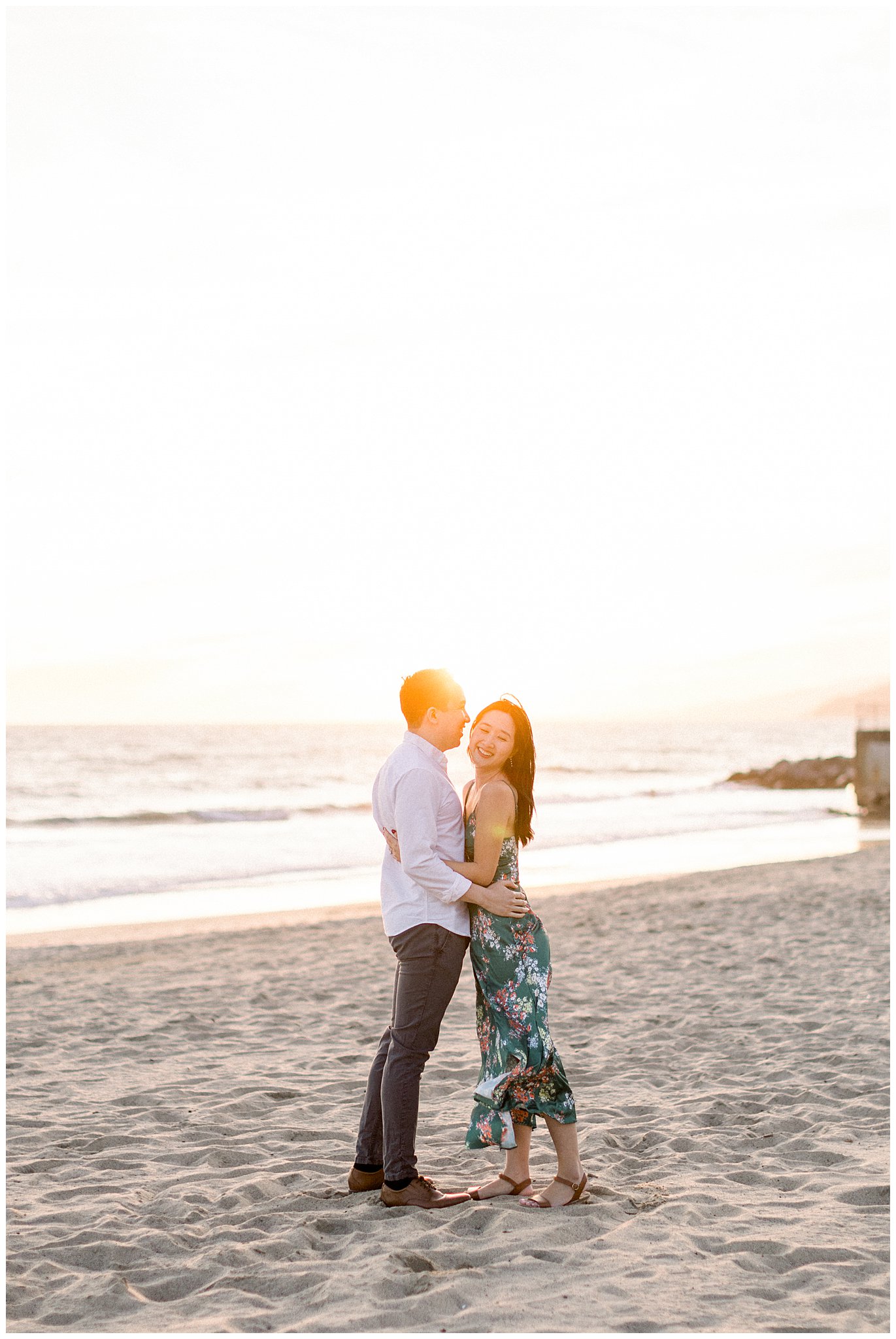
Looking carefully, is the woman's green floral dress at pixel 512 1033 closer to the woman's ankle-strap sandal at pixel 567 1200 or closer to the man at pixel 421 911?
the man at pixel 421 911

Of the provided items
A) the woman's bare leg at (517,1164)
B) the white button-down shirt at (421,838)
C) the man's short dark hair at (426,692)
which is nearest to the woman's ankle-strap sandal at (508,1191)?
the woman's bare leg at (517,1164)

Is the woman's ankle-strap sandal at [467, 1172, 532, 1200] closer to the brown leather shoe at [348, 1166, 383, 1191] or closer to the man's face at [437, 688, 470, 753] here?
the brown leather shoe at [348, 1166, 383, 1191]

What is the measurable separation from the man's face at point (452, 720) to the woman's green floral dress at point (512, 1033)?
0.28 m

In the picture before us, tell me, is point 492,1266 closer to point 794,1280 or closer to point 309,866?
point 794,1280

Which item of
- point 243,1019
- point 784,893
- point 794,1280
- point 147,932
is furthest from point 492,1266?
point 784,893

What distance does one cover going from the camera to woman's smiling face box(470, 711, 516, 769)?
3.88 metres

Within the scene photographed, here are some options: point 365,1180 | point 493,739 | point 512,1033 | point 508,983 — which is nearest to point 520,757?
point 493,739

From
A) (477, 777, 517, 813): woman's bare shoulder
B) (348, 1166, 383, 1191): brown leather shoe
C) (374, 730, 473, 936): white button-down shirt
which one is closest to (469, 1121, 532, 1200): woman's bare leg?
(348, 1166, 383, 1191): brown leather shoe

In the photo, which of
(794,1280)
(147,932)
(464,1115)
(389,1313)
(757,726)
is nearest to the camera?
(389,1313)

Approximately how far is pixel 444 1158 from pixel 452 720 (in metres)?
Answer: 1.99

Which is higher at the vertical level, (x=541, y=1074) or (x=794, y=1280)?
(x=541, y=1074)

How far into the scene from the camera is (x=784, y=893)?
12.6 meters

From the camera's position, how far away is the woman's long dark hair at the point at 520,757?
3.90 metres

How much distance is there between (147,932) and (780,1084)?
7.61m
